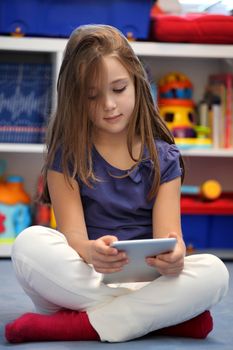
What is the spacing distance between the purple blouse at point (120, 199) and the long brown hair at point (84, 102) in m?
0.02

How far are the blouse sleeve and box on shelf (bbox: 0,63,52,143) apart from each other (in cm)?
99

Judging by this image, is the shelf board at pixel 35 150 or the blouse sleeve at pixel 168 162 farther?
the shelf board at pixel 35 150

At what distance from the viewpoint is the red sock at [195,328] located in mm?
1273

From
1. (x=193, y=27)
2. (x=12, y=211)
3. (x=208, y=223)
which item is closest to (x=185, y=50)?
(x=193, y=27)

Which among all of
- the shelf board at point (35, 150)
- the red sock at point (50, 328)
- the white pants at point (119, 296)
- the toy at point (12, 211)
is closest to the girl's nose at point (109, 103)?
the white pants at point (119, 296)

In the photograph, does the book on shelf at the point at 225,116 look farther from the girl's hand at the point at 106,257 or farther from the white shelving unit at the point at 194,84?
the girl's hand at the point at 106,257

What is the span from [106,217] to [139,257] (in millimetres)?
203

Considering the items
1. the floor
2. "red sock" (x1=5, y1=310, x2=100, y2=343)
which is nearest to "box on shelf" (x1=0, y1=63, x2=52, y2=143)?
the floor

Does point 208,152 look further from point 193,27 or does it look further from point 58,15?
point 58,15

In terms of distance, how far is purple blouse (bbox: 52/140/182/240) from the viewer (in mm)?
1356

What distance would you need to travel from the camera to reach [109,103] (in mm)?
1287

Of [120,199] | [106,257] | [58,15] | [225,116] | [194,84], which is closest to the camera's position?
[106,257]

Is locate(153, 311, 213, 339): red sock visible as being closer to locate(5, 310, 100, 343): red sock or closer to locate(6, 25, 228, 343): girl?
locate(6, 25, 228, 343): girl

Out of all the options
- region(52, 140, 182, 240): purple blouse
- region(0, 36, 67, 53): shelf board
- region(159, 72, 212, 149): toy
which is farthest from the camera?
region(159, 72, 212, 149): toy
